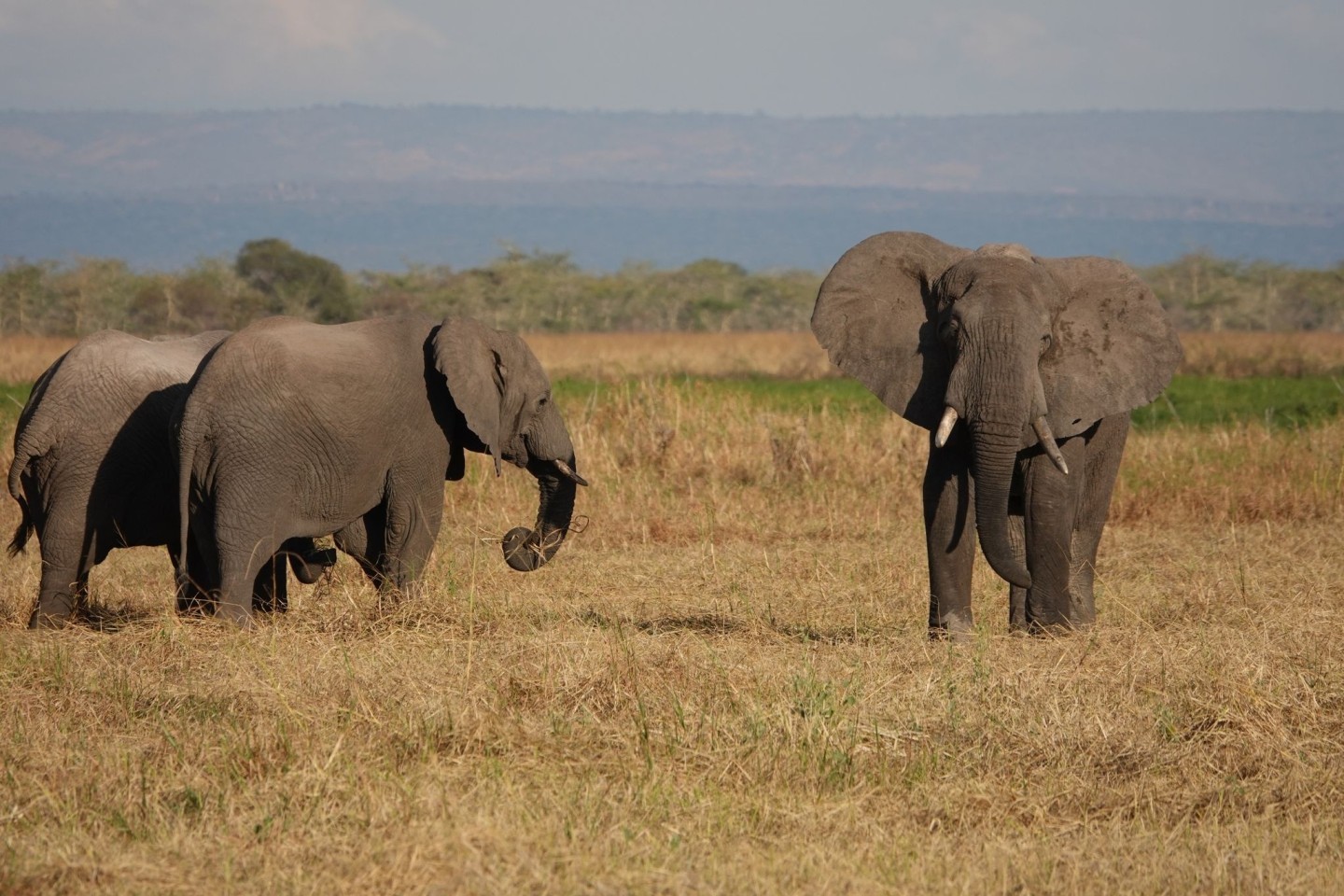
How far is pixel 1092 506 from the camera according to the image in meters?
8.34

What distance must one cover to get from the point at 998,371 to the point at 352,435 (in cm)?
307

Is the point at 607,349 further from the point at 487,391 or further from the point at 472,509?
the point at 487,391

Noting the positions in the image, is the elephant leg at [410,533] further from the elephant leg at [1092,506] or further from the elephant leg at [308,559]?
the elephant leg at [1092,506]

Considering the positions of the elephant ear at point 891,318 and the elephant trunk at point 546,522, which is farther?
the elephant trunk at point 546,522

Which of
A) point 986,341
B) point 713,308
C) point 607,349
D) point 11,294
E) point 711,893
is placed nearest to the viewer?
point 711,893

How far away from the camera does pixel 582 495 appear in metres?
12.9

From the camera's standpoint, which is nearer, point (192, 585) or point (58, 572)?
point (58, 572)

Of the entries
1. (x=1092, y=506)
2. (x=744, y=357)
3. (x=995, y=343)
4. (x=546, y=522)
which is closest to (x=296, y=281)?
(x=744, y=357)

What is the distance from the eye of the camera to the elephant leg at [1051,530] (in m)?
7.45

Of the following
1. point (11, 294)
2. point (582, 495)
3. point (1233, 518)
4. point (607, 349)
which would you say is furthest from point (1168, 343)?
point (11, 294)

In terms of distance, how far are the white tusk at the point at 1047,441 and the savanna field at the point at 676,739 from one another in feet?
2.58

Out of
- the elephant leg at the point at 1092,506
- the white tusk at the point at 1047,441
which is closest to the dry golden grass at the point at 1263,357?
the elephant leg at the point at 1092,506

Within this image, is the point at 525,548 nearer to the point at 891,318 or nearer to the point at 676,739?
the point at 891,318

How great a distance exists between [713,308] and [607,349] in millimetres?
33462
